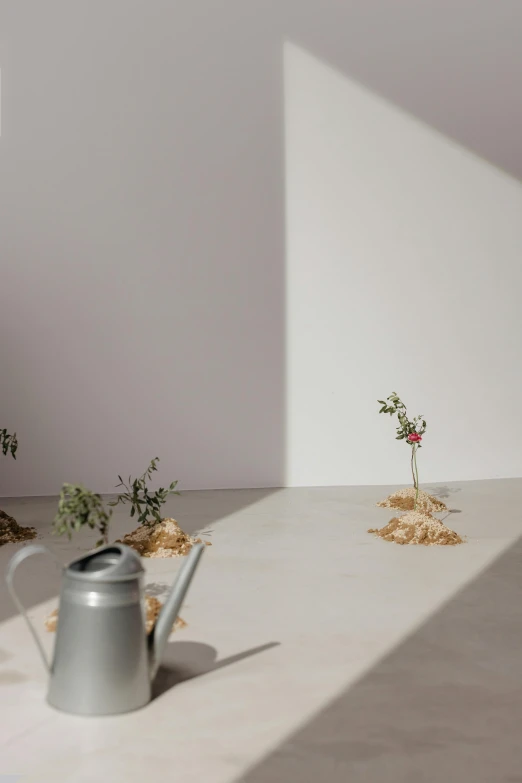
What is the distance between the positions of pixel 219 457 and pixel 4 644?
287cm

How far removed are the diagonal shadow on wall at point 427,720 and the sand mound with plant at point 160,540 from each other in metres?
1.21

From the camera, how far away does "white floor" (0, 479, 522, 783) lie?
1771 millimetres

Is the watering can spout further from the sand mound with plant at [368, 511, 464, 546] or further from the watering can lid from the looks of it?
the sand mound with plant at [368, 511, 464, 546]

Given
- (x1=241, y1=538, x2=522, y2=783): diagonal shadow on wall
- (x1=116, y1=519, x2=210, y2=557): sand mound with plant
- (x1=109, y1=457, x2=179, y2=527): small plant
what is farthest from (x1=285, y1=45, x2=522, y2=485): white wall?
(x1=241, y1=538, x2=522, y2=783): diagonal shadow on wall

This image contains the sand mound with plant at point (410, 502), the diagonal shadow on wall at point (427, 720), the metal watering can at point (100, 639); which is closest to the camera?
the diagonal shadow on wall at point (427, 720)

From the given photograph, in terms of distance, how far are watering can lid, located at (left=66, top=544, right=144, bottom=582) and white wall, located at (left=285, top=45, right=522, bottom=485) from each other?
333 centimetres

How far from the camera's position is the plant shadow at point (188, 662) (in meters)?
2.14

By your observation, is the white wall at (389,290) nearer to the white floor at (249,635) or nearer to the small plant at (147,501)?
the white floor at (249,635)

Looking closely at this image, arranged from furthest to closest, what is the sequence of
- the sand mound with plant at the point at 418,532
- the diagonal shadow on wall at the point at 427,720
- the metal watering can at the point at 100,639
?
the sand mound with plant at the point at 418,532, the metal watering can at the point at 100,639, the diagonal shadow on wall at the point at 427,720

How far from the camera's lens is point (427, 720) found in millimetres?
1947

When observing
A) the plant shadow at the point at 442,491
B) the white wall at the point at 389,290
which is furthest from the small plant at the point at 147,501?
the plant shadow at the point at 442,491

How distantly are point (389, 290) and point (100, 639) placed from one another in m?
3.88

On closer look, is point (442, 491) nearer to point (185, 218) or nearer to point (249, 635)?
point (185, 218)

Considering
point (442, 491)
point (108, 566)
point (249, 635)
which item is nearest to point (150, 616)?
point (249, 635)
